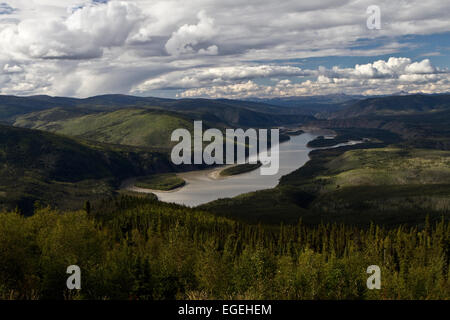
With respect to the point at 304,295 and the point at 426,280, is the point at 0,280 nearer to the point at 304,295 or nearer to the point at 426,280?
the point at 304,295

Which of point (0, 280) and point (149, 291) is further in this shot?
point (149, 291)

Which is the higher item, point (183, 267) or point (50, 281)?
point (50, 281)
